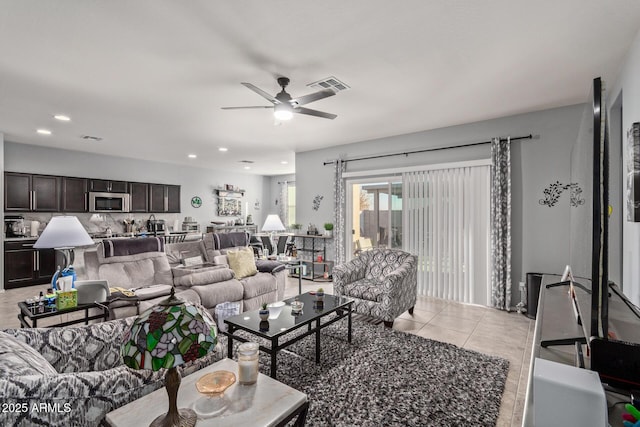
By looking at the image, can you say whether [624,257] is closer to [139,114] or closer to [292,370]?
[292,370]

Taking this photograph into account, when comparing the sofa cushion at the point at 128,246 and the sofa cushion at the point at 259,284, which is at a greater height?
the sofa cushion at the point at 128,246

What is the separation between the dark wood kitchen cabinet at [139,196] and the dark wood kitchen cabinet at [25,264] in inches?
73.4

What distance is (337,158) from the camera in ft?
20.5

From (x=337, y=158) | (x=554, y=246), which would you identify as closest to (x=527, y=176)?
(x=554, y=246)

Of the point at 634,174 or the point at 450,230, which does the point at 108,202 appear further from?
the point at 634,174

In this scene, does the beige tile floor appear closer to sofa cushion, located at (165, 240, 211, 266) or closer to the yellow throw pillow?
sofa cushion, located at (165, 240, 211, 266)

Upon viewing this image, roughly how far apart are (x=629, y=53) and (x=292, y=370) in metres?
3.97

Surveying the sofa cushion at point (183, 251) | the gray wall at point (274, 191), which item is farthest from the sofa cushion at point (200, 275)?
the gray wall at point (274, 191)

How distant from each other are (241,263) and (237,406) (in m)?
3.33

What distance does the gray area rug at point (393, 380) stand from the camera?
206 cm

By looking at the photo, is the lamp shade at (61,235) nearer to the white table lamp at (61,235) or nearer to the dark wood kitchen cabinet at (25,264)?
the white table lamp at (61,235)

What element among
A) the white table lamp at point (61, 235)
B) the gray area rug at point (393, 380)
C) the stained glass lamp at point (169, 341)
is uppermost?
the white table lamp at point (61, 235)

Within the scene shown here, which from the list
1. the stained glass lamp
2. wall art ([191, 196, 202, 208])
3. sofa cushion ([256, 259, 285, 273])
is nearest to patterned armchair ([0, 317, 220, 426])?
the stained glass lamp

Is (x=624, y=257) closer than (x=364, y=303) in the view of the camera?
Yes
